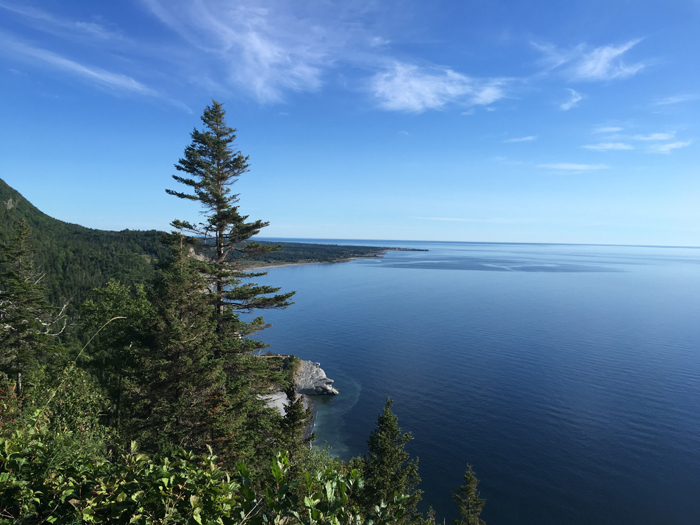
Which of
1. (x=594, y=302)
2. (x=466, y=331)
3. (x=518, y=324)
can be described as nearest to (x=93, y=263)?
(x=466, y=331)

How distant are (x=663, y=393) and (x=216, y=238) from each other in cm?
6219

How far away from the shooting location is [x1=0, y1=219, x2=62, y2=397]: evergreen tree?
2622 centimetres

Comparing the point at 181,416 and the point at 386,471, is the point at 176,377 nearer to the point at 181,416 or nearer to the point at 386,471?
the point at 181,416

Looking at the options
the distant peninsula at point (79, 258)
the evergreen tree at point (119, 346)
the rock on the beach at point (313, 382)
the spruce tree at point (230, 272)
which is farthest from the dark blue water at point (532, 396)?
the distant peninsula at point (79, 258)

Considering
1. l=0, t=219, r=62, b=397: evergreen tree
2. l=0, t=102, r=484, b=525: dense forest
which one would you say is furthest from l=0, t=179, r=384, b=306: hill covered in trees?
l=0, t=102, r=484, b=525: dense forest

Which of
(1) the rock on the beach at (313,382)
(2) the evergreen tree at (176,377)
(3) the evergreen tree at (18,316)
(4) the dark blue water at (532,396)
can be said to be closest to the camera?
(2) the evergreen tree at (176,377)

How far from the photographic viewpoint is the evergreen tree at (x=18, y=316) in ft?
86.0

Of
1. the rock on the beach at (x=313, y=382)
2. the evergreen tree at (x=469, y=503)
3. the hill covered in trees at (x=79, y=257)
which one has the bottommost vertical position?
the rock on the beach at (x=313, y=382)

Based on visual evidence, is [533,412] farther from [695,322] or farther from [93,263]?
[93,263]

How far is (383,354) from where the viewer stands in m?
68.7

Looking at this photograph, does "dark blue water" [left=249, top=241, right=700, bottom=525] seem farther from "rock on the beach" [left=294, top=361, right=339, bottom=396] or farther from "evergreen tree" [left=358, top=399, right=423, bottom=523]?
"evergreen tree" [left=358, top=399, right=423, bottom=523]

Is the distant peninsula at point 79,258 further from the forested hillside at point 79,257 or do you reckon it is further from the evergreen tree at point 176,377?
the evergreen tree at point 176,377

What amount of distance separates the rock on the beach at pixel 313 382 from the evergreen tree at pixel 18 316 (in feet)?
115

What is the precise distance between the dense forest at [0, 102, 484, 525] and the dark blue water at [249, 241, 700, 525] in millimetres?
10823
